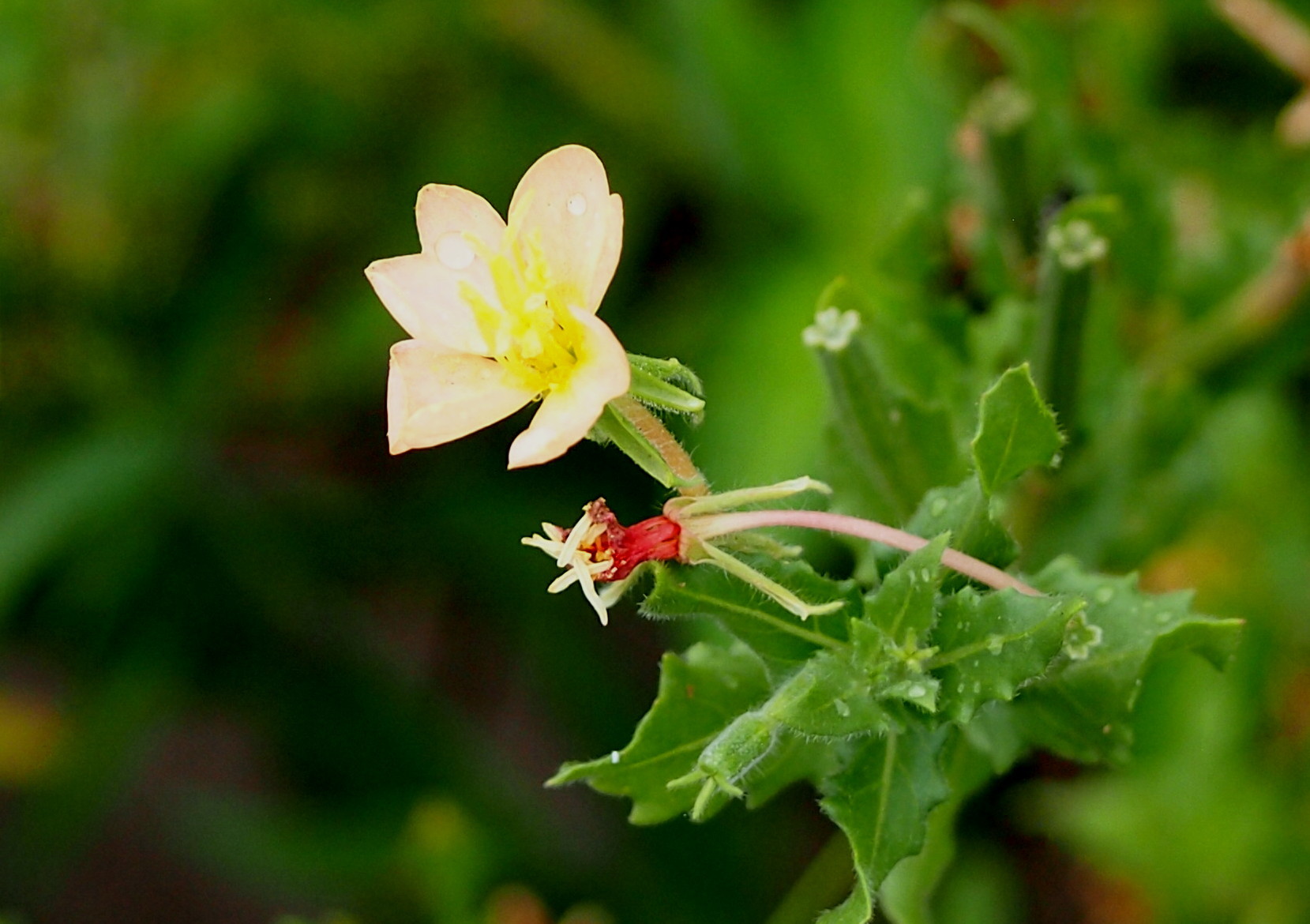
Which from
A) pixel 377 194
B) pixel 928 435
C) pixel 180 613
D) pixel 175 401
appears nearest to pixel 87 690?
pixel 180 613

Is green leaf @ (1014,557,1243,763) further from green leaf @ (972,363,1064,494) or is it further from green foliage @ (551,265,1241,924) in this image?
green leaf @ (972,363,1064,494)

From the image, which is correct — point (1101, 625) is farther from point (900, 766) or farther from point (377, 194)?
point (377, 194)

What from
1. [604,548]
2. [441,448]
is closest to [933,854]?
[604,548]

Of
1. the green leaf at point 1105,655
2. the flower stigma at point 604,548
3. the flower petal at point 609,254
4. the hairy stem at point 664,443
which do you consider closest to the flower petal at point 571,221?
the flower petal at point 609,254

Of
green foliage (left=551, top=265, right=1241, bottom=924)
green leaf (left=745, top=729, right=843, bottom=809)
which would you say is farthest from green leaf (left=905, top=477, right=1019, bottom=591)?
green leaf (left=745, top=729, right=843, bottom=809)

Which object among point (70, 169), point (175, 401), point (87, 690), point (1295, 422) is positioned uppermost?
point (70, 169)

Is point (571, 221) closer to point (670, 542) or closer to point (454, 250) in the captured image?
point (454, 250)
